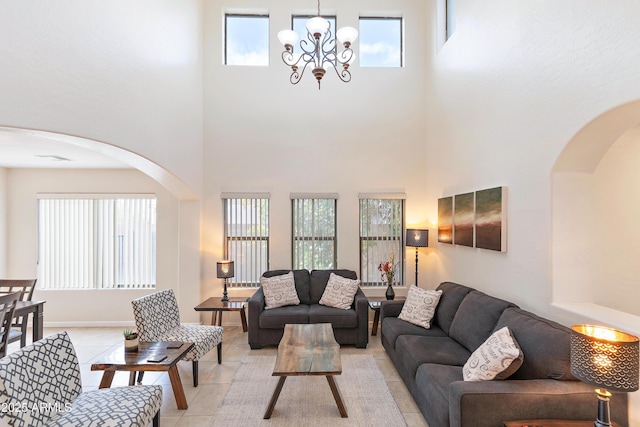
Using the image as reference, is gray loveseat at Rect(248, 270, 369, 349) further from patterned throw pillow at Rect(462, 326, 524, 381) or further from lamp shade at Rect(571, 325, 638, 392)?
lamp shade at Rect(571, 325, 638, 392)

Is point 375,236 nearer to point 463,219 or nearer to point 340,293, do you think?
point 340,293

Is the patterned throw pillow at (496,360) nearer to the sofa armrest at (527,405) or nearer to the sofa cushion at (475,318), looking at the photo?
the sofa armrest at (527,405)

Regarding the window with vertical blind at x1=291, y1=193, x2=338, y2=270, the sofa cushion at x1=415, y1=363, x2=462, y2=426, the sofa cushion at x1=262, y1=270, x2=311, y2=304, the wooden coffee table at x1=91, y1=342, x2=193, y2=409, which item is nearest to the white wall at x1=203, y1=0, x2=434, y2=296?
the window with vertical blind at x1=291, y1=193, x2=338, y2=270

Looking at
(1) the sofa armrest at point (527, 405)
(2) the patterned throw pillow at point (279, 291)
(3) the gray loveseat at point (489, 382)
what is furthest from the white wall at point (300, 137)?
(1) the sofa armrest at point (527, 405)

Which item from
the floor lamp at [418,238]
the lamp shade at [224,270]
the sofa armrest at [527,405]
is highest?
the floor lamp at [418,238]

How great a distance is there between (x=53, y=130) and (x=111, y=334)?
3679mm

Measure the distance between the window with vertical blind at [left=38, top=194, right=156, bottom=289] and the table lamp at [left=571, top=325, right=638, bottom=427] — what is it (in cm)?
562

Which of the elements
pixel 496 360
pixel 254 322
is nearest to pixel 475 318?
pixel 496 360

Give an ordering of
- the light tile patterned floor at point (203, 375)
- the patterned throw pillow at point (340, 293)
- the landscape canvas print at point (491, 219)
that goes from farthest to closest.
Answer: the patterned throw pillow at point (340, 293) → the landscape canvas print at point (491, 219) → the light tile patterned floor at point (203, 375)

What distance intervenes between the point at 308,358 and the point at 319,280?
2.12m

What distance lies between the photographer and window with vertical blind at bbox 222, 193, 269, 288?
213 inches

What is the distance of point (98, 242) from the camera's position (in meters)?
5.52

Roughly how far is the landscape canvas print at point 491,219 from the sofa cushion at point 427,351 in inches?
42.6

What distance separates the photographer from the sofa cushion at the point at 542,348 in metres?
2.18
